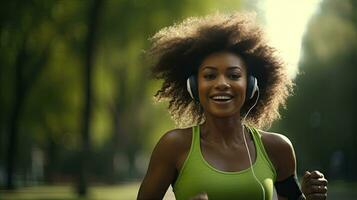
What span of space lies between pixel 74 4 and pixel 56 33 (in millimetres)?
1759

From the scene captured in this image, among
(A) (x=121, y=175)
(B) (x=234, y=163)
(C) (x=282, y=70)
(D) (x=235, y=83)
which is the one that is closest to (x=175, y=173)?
(B) (x=234, y=163)

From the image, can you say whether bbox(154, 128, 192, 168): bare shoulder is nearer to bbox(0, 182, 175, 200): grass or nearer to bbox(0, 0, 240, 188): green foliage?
bbox(0, 182, 175, 200): grass

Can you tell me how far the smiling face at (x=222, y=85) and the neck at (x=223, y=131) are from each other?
4 centimetres

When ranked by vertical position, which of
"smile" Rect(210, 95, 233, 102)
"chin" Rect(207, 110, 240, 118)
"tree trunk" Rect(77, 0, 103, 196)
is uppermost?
"tree trunk" Rect(77, 0, 103, 196)

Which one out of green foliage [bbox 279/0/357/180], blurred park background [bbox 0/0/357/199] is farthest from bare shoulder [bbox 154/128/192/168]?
green foliage [bbox 279/0/357/180]

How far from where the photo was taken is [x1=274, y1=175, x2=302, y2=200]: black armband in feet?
12.7

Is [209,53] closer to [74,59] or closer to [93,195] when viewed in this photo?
[93,195]

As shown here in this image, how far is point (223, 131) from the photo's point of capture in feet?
12.6

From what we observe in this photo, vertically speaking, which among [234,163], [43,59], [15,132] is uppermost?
[43,59]

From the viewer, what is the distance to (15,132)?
1265 inches

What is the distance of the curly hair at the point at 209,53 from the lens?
3.93m

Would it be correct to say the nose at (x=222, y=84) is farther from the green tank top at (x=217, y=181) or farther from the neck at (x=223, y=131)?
the green tank top at (x=217, y=181)

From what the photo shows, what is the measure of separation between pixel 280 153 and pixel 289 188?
188mm

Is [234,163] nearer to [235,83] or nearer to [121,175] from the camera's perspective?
[235,83]
